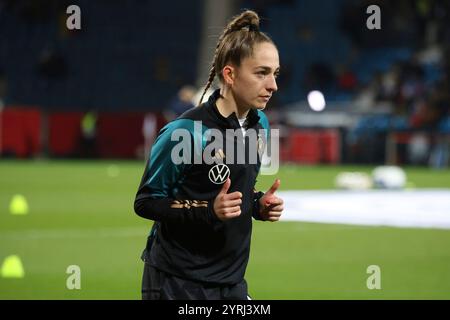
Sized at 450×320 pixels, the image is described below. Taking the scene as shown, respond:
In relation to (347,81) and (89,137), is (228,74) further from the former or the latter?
(347,81)

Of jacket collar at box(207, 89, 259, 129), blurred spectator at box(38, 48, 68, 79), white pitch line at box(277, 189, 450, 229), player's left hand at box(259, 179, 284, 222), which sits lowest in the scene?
white pitch line at box(277, 189, 450, 229)

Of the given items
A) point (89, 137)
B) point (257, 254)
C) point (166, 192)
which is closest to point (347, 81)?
point (89, 137)

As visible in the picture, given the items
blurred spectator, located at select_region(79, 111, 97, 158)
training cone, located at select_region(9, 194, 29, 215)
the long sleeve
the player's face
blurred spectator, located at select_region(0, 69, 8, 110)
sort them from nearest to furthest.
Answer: the long sleeve
the player's face
training cone, located at select_region(9, 194, 29, 215)
blurred spectator, located at select_region(79, 111, 97, 158)
blurred spectator, located at select_region(0, 69, 8, 110)

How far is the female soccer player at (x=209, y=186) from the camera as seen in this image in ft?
18.2

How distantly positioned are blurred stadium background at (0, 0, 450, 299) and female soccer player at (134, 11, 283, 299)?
10.2 ft

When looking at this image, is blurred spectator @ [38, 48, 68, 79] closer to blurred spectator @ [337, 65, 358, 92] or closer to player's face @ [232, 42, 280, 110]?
blurred spectator @ [337, 65, 358, 92]

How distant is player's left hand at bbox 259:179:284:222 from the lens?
5812mm

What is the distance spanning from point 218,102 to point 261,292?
357 centimetres

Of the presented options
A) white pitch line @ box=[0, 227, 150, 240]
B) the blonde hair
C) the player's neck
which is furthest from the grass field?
the blonde hair

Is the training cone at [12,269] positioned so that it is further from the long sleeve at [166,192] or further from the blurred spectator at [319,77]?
the blurred spectator at [319,77]

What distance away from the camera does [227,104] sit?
579 cm

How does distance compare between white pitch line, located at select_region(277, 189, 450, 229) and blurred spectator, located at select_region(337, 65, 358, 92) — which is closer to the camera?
white pitch line, located at select_region(277, 189, 450, 229)

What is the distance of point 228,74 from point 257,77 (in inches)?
6.9
